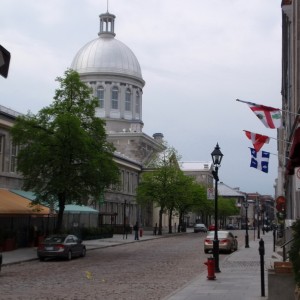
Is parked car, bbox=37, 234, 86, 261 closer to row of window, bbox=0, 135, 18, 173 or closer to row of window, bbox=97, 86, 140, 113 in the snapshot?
row of window, bbox=0, 135, 18, 173

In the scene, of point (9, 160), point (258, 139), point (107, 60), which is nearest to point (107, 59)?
point (107, 60)

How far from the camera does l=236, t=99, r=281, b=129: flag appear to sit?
58.2 feet

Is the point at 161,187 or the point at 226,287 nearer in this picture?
the point at 226,287

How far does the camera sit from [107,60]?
298 feet

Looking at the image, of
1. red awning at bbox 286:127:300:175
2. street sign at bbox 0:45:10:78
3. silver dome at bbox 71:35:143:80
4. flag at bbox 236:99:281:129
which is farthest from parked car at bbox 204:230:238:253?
silver dome at bbox 71:35:143:80

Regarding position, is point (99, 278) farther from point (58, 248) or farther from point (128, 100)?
point (128, 100)

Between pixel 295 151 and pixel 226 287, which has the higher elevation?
pixel 295 151

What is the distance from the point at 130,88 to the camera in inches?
3588

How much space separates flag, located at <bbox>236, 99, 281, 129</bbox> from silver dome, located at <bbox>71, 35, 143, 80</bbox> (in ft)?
239

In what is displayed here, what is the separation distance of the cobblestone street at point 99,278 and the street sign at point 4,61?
1037 centimetres

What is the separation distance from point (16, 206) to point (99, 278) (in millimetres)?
14696

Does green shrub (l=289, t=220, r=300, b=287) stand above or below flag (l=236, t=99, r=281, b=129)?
below

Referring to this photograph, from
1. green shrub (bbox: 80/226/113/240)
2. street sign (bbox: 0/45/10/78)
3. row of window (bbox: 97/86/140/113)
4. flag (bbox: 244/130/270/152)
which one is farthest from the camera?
row of window (bbox: 97/86/140/113)

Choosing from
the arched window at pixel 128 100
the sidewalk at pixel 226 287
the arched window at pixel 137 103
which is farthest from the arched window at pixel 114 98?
the sidewalk at pixel 226 287
